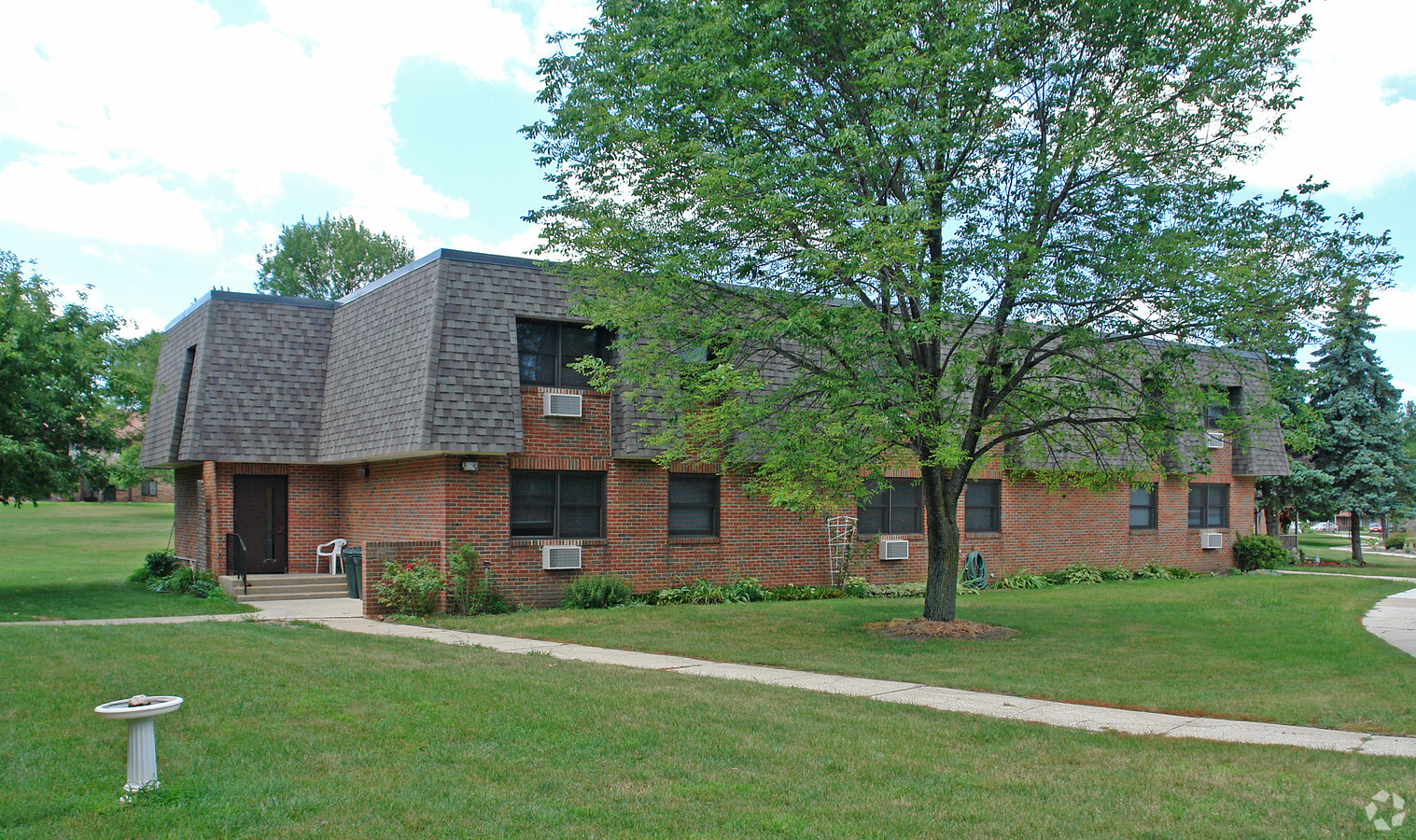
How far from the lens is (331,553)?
2080cm

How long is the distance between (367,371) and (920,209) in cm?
1113

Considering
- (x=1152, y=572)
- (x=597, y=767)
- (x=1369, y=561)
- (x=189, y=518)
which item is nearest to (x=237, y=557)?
(x=189, y=518)

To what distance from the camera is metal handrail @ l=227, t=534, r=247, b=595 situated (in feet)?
60.9

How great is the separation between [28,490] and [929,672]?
50.5 ft

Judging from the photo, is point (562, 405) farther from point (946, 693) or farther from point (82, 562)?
point (82, 562)

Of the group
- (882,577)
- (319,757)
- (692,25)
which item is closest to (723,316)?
(692,25)

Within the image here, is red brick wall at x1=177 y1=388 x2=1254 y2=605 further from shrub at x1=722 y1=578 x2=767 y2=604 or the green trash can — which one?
the green trash can

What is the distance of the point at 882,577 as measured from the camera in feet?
71.0

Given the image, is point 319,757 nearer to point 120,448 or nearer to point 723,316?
point 723,316

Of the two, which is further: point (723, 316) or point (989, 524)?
point (989, 524)

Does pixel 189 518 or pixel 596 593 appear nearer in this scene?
pixel 596 593

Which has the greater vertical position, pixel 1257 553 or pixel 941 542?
pixel 941 542

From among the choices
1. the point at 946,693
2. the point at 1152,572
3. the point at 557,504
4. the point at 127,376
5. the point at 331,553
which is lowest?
the point at 1152,572

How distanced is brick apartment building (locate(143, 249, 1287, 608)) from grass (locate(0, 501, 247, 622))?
232 centimetres
